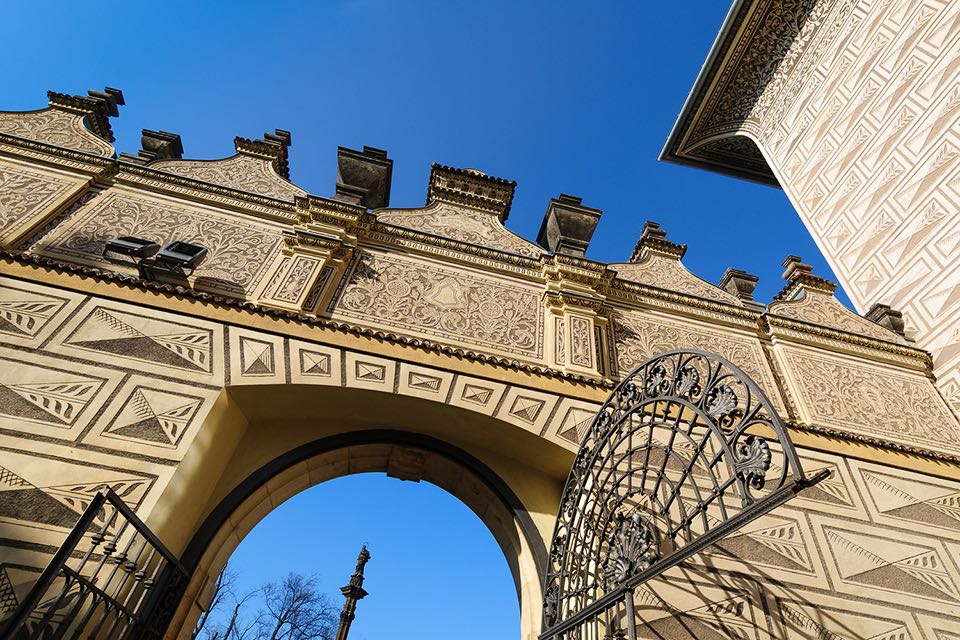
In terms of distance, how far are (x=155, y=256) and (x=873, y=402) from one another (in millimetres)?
6205

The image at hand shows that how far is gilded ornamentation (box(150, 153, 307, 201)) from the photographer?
497 centimetres

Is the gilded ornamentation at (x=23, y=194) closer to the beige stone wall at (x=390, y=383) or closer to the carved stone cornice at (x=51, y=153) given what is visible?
the beige stone wall at (x=390, y=383)

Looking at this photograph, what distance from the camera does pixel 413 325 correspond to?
13.6 ft

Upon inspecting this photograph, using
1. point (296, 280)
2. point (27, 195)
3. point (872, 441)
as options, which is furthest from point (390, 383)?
point (872, 441)

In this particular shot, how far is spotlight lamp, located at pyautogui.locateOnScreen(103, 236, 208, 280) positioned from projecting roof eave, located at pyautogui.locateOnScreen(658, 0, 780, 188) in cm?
928

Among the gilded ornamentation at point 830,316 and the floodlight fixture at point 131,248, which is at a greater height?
the gilded ornamentation at point 830,316

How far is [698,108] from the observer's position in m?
10.0

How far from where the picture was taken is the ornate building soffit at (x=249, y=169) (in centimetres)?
499

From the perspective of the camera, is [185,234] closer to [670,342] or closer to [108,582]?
[108,582]

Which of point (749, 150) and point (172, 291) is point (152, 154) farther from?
point (749, 150)

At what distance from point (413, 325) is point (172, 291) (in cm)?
169

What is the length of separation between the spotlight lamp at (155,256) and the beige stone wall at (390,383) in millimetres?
101

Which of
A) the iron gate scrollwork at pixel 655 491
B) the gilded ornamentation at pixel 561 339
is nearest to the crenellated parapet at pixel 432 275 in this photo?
the gilded ornamentation at pixel 561 339

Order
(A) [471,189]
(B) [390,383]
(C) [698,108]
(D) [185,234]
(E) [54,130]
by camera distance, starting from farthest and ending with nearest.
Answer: (C) [698,108], (A) [471,189], (E) [54,130], (D) [185,234], (B) [390,383]
